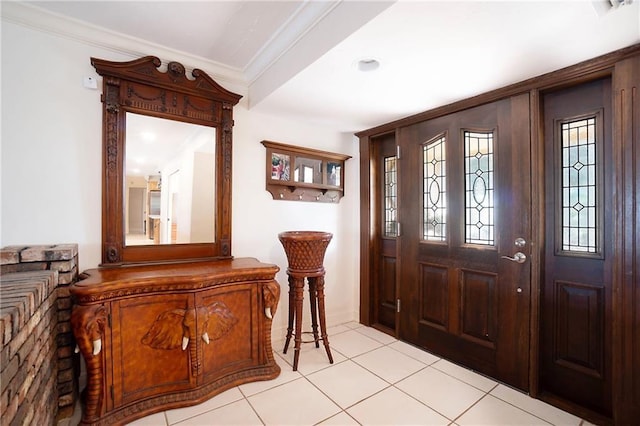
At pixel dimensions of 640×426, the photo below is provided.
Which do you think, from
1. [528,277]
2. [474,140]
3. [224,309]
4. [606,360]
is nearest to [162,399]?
[224,309]

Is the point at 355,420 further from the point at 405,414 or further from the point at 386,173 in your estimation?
the point at 386,173

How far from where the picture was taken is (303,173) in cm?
297

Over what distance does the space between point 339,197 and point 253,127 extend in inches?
47.5

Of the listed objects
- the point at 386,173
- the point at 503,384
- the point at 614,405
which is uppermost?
the point at 386,173

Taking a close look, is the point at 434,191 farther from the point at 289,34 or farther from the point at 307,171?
the point at 289,34

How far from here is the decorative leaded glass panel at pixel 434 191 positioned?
8.25 ft

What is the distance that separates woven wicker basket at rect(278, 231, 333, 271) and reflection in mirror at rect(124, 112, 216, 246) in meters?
0.69

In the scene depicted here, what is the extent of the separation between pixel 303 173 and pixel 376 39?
159 centimetres

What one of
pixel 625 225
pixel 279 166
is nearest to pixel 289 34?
pixel 279 166

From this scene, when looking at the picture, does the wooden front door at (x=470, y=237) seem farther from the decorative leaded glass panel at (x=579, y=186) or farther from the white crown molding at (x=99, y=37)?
the white crown molding at (x=99, y=37)

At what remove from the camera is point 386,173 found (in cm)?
315

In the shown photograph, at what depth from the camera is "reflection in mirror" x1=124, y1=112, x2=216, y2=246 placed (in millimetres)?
2098

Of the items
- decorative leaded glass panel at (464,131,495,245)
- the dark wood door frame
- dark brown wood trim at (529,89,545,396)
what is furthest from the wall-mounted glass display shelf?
the dark wood door frame

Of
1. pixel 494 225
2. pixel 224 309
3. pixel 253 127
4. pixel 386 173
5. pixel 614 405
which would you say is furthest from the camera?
pixel 386 173
